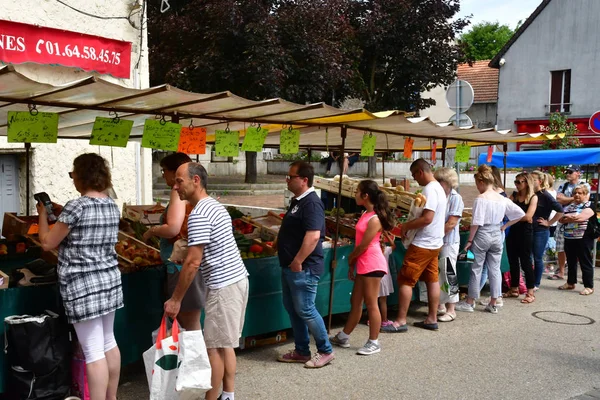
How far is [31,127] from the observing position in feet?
13.5

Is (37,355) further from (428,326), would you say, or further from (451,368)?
(428,326)

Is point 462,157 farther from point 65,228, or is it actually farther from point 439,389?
point 65,228

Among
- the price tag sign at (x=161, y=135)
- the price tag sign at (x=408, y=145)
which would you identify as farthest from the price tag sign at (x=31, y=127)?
the price tag sign at (x=408, y=145)

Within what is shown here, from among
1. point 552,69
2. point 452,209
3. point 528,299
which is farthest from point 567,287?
point 552,69

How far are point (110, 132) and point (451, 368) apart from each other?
134 inches

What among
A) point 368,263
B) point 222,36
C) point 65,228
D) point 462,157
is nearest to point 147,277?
point 65,228

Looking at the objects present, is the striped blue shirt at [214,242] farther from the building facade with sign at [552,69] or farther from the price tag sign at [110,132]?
the building facade with sign at [552,69]

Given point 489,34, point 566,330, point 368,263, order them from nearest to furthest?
point 368,263, point 566,330, point 489,34

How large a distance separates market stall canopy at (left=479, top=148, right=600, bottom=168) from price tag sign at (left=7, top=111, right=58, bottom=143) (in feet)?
28.8

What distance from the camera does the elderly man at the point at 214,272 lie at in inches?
141

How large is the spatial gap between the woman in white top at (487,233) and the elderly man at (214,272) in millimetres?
3747

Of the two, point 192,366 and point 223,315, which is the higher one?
point 223,315

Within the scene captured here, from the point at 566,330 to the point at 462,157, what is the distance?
9.29 feet

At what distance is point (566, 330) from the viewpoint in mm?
6254
